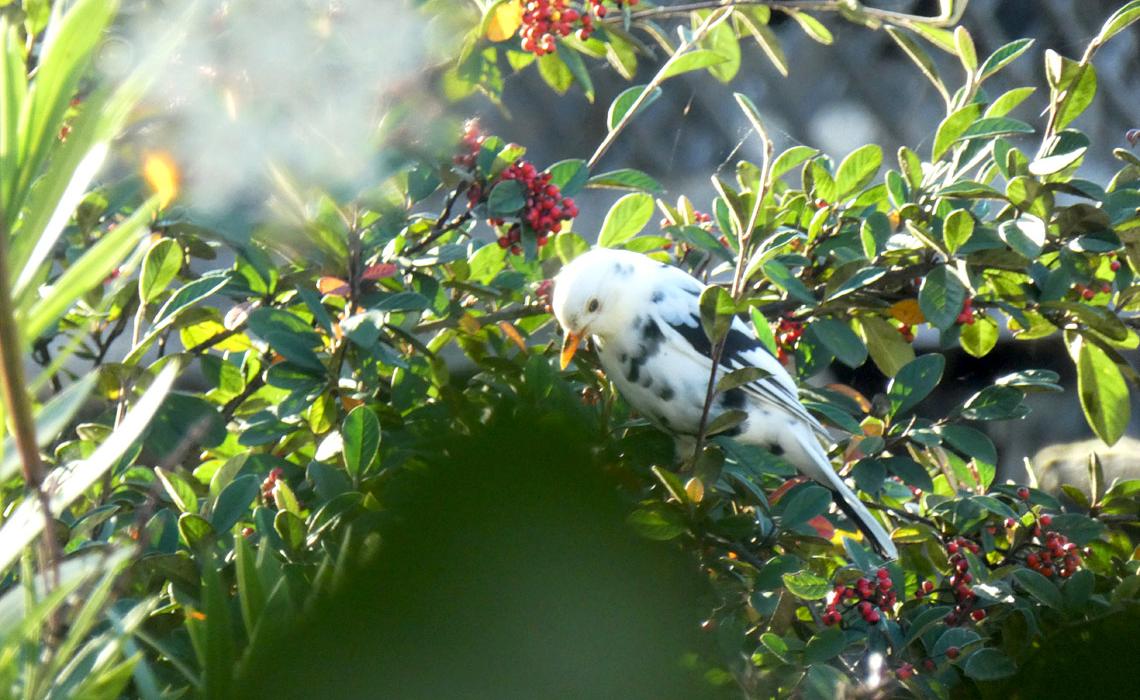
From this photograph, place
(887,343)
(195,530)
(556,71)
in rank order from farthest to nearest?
(556,71)
(887,343)
(195,530)

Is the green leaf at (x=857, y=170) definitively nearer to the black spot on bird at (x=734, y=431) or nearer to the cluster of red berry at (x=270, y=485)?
the black spot on bird at (x=734, y=431)

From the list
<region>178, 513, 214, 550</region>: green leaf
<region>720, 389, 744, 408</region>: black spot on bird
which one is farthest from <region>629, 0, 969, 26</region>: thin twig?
<region>178, 513, 214, 550</region>: green leaf

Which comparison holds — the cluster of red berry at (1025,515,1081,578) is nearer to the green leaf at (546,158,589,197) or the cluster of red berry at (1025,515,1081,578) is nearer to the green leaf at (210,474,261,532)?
the green leaf at (546,158,589,197)

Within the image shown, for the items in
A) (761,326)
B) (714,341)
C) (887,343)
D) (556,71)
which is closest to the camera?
(714,341)

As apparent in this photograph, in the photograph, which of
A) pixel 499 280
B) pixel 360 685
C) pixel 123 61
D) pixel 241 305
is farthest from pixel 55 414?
pixel 123 61

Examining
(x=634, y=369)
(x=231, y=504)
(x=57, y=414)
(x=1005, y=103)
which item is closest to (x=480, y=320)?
(x=231, y=504)

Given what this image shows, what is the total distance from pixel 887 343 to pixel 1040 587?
1.18 feet

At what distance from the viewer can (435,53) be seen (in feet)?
4.40

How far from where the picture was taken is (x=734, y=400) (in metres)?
1.75

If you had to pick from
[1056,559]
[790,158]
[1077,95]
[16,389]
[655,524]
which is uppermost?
[16,389]

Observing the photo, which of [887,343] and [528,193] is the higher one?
[528,193]

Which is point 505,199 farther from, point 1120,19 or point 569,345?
point 1120,19

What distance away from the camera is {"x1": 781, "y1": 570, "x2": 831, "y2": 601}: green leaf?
91 centimetres

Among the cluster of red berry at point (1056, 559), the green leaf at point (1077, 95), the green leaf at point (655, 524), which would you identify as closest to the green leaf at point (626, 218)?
the green leaf at point (1077, 95)
